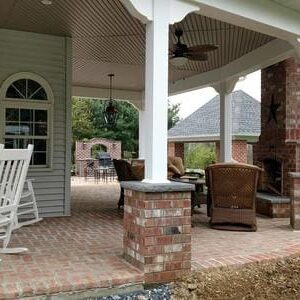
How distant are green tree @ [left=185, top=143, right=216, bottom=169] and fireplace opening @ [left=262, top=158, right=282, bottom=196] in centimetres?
1061

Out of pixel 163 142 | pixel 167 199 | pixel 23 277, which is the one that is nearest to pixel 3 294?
pixel 23 277

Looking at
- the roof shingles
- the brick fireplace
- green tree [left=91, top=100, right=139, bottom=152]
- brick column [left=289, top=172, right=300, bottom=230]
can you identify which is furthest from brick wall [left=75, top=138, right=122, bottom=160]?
brick column [left=289, top=172, right=300, bottom=230]

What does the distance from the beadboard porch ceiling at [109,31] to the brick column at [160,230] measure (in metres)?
2.80

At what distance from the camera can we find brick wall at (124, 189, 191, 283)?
3.61m

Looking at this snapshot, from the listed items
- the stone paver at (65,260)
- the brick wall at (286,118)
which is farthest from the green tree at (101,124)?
the stone paver at (65,260)

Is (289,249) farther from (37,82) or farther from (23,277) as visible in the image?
(37,82)

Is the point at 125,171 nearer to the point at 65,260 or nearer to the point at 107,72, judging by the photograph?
the point at 65,260

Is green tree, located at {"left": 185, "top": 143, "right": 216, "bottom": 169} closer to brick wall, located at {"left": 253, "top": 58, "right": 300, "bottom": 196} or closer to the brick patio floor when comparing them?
brick wall, located at {"left": 253, "top": 58, "right": 300, "bottom": 196}

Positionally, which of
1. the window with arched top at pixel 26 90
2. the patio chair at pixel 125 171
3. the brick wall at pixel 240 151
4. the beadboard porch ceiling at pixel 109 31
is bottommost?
the patio chair at pixel 125 171

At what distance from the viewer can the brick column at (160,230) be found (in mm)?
3611

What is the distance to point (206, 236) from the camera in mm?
5414

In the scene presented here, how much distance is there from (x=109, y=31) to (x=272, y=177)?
4016 mm

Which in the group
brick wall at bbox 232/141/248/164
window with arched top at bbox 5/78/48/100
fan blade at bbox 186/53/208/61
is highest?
fan blade at bbox 186/53/208/61

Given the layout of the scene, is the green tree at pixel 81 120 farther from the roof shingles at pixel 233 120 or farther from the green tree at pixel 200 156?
the green tree at pixel 200 156
